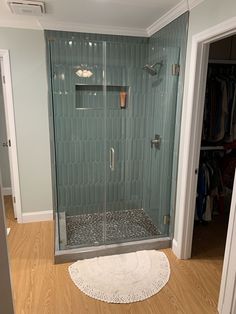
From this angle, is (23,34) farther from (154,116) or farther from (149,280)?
(149,280)

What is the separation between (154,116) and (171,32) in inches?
36.1

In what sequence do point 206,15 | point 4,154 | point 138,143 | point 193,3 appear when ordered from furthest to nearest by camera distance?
point 4,154, point 138,143, point 193,3, point 206,15

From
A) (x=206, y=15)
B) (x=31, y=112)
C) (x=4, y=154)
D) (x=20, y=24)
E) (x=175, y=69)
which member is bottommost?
(x=4, y=154)

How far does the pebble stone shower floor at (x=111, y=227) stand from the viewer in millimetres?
2672

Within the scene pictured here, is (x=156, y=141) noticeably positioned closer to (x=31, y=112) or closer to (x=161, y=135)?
(x=161, y=135)

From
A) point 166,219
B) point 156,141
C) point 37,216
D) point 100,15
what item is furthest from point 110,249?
point 100,15

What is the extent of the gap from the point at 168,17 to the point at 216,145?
58.9 inches

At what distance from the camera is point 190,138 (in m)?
2.22

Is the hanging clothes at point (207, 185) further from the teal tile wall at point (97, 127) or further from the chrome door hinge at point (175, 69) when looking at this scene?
the chrome door hinge at point (175, 69)

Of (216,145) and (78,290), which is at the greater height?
(216,145)

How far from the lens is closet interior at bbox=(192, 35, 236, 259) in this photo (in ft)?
8.84

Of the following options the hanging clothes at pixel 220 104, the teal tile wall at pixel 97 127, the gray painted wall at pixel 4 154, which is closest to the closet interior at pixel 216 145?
the hanging clothes at pixel 220 104

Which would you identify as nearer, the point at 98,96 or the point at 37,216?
the point at 98,96

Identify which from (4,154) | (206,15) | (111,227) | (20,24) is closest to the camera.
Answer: (206,15)
